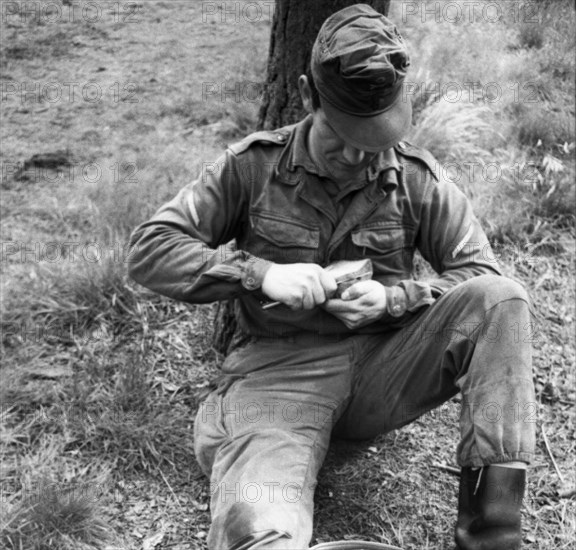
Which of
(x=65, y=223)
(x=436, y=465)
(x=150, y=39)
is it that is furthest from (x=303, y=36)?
(x=150, y=39)

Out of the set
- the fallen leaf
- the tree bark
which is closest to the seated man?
the fallen leaf

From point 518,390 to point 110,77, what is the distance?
12.3ft

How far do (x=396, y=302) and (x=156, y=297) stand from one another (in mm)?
1393

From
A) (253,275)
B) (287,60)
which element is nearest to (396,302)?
(253,275)

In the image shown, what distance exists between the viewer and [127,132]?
188 inches

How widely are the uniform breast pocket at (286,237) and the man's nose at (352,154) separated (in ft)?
0.92

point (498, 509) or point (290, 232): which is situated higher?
point (290, 232)

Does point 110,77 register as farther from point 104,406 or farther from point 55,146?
point 104,406

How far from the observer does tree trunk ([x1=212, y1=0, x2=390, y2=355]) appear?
3.28 m

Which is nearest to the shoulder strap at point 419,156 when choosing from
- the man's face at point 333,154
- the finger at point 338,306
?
the man's face at point 333,154

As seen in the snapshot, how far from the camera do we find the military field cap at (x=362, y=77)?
7.93ft

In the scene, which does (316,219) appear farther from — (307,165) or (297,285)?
(297,285)

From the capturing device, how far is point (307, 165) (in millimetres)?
2736

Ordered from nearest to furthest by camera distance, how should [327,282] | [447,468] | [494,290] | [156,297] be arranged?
[494,290], [327,282], [447,468], [156,297]
